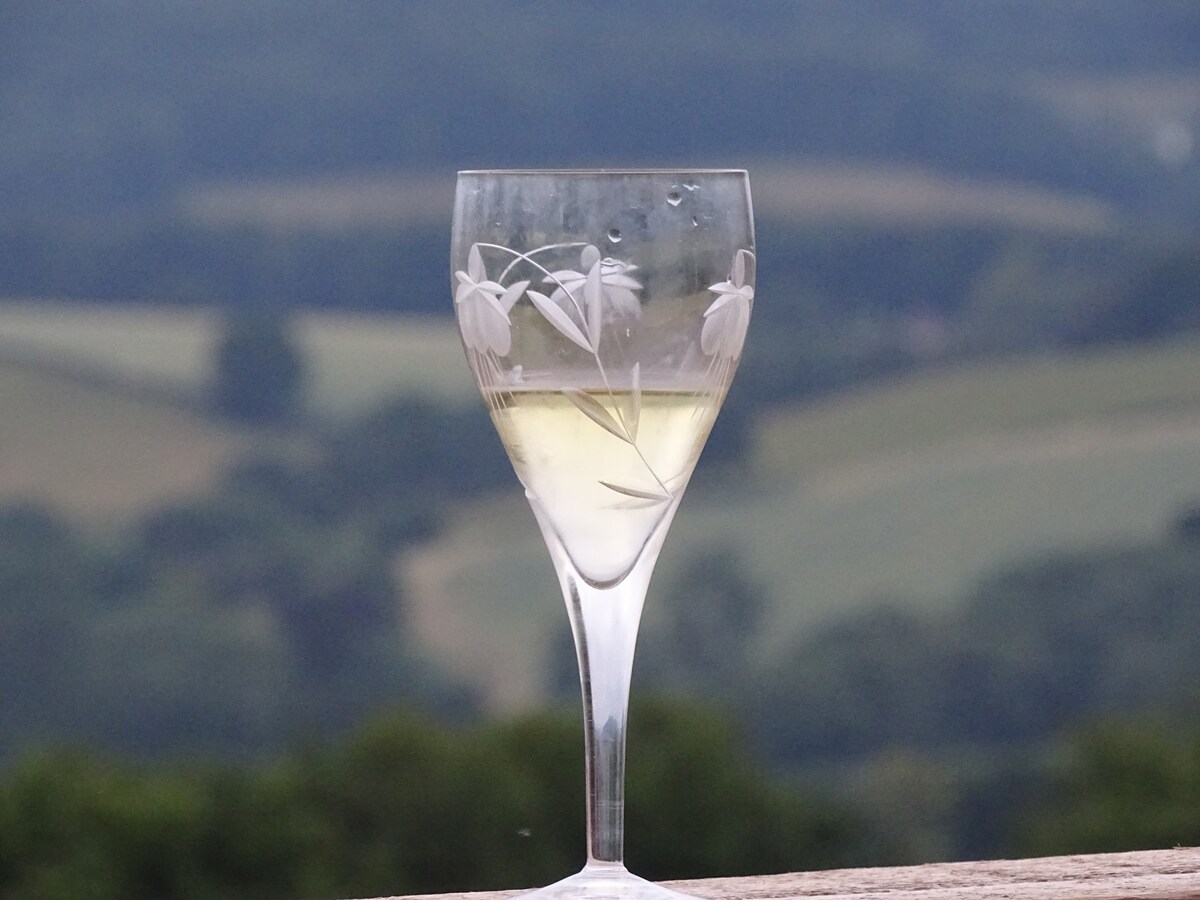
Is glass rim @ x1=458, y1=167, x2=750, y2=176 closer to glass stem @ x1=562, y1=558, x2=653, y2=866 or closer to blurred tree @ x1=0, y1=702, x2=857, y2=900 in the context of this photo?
glass stem @ x1=562, y1=558, x2=653, y2=866

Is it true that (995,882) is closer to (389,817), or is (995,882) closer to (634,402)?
(634,402)

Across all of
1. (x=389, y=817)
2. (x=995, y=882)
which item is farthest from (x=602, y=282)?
(x=389, y=817)

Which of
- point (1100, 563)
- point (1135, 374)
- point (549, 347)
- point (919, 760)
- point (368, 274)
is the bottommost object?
point (919, 760)

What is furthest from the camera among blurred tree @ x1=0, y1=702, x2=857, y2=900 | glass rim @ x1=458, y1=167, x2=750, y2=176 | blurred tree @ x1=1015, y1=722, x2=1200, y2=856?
blurred tree @ x1=1015, y1=722, x2=1200, y2=856

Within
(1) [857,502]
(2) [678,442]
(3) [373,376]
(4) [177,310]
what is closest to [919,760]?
(1) [857,502]

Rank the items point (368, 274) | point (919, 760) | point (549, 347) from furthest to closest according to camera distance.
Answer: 1. point (919, 760)
2. point (368, 274)
3. point (549, 347)

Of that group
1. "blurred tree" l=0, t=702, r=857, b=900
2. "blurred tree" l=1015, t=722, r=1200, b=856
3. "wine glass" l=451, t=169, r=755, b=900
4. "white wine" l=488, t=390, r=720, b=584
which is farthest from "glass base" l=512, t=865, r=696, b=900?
"blurred tree" l=1015, t=722, r=1200, b=856

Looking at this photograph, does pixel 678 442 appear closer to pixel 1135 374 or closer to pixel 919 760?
pixel 919 760
